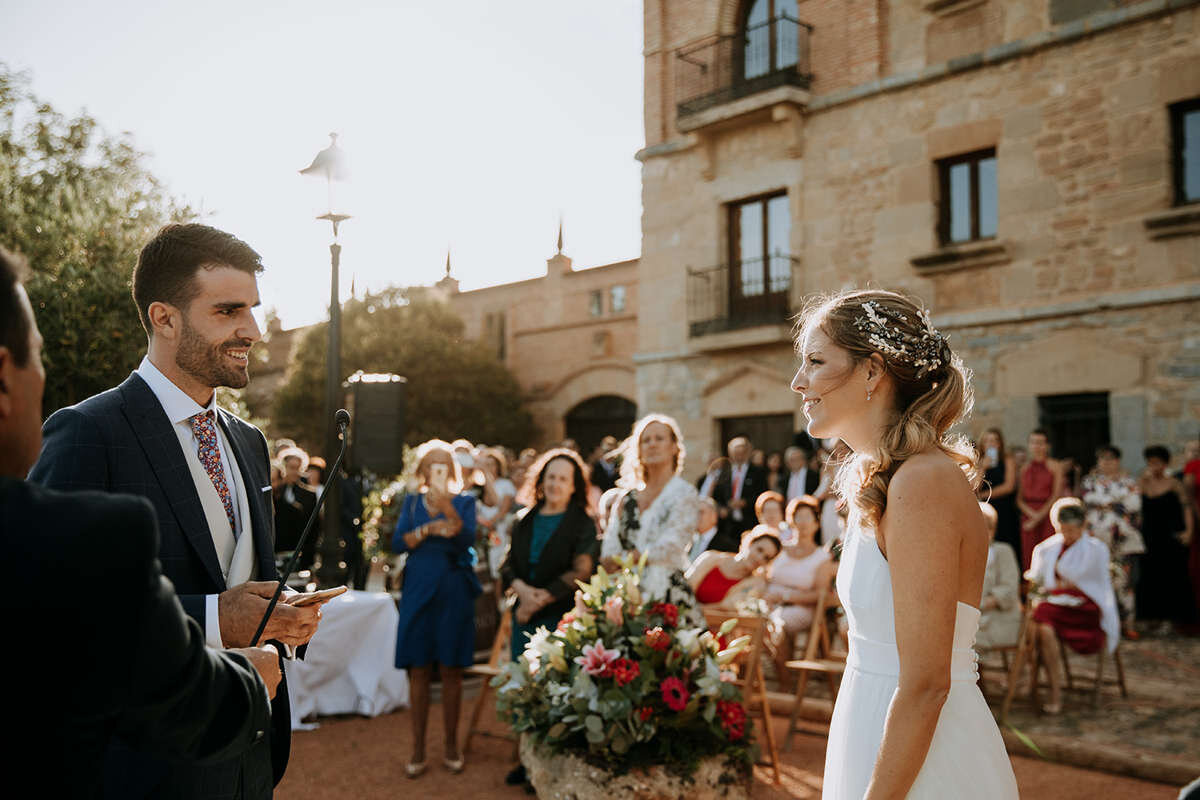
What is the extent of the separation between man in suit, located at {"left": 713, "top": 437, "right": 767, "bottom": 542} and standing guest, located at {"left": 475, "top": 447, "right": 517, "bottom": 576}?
2810 millimetres

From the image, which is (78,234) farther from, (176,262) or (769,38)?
(769,38)

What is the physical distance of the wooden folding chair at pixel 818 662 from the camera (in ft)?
22.5

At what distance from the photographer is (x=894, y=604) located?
212 cm

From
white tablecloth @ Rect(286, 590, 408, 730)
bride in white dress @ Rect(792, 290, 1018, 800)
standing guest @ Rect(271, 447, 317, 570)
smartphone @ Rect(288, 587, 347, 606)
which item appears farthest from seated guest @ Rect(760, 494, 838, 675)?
smartphone @ Rect(288, 587, 347, 606)

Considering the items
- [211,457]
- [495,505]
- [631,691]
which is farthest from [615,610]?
[495,505]

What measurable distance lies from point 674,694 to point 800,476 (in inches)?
338

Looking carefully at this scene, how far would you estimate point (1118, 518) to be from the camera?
11008 mm

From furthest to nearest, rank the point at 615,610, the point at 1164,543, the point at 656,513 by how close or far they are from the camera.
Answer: the point at 1164,543, the point at 656,513, the point at 615,610

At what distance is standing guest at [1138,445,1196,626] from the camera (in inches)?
441

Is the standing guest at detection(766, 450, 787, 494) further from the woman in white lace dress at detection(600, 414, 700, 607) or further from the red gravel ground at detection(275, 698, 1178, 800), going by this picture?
the woman in white lace dress at detection(600, 414, 700, 607)

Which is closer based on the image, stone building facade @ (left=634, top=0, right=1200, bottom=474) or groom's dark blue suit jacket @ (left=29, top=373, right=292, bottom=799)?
groom's dark blue suit jacket @ (left=29, top=373, right=292, bottom=799)

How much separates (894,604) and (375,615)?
6590 mm

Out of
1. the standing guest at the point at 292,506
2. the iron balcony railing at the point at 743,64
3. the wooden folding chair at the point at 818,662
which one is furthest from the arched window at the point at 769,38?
the wooden folding chair at the point at 818,662

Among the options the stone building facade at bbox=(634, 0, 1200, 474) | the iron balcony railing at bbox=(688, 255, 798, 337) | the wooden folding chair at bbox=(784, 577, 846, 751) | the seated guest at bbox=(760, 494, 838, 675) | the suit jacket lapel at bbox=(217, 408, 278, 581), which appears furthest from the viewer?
the iron balcony railing at bbox=(688, 255, 798, 337)
